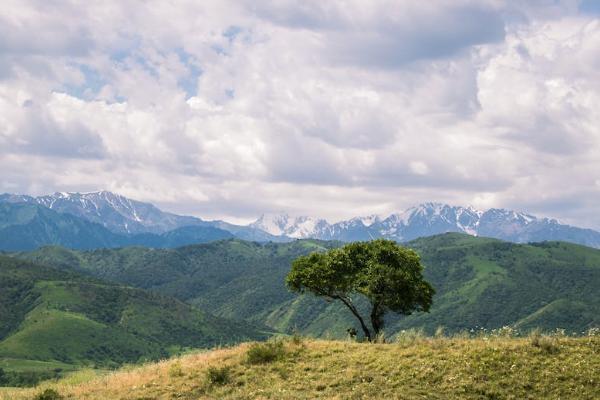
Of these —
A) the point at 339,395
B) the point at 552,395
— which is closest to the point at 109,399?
the point at 339,395

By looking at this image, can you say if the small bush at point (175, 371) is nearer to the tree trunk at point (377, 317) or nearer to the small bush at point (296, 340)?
the small bush at point (296, 340)

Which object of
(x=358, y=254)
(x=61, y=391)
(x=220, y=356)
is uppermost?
(x=358, y=254)

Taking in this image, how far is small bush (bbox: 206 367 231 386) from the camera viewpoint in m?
31.7

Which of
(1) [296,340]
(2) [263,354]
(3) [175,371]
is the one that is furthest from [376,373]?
(3) [175,371]

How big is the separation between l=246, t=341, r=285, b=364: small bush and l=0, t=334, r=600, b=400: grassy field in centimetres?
5

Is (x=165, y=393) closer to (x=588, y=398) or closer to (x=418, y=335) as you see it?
(x=418, y=335)

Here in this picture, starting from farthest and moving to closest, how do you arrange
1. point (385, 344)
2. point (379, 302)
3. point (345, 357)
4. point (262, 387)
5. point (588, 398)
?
point (379, 302), point (385, 344), point (345, 357), point (262, 387), point (588, 398)

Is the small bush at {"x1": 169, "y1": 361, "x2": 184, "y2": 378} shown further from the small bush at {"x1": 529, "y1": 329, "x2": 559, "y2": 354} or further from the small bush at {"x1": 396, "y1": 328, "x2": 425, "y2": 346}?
the small bush at {"x1": 529, "y1": 329, "x2": 559, "y2": 354}

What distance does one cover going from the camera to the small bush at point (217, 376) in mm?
31678

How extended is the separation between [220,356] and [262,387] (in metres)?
5.95

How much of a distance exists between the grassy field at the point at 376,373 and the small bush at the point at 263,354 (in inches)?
2.1

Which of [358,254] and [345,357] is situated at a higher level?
[358,254]

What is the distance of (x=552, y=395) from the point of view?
27.6 meters

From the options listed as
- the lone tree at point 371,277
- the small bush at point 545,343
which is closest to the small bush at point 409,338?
the small bush at point 545,343
